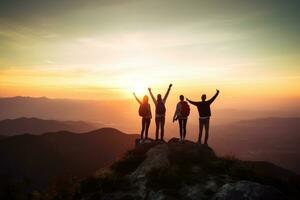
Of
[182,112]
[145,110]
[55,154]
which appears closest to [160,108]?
[145,110]

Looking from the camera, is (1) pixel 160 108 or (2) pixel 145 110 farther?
(2) pixel 145 110

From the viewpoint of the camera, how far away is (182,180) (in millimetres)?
13070

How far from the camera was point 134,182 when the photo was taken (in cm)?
1375

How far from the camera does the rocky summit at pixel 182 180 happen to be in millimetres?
10984

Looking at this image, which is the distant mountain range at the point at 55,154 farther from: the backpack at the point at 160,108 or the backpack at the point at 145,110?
the backpack at the point at 160,108

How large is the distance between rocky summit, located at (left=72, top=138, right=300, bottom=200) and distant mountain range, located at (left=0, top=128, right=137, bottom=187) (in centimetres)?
6471

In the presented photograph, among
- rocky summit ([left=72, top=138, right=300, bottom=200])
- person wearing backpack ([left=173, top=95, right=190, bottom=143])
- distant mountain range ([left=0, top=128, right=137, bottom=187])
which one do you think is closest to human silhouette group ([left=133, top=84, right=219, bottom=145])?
person wearing backpack ([left=173, top=95, right=190, bottom=143])

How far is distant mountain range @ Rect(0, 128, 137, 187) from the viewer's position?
277ft

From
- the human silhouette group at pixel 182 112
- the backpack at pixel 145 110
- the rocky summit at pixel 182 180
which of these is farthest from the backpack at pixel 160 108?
the rocky summit at pixel 182 180

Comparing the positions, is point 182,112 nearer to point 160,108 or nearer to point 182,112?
point 182,112

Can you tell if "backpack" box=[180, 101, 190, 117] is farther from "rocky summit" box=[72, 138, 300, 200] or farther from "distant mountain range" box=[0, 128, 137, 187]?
"distant mountain range" box=[0, 128, 137, 187]

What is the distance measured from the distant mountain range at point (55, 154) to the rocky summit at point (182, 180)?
64.7 m

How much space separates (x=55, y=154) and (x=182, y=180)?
9346 cm

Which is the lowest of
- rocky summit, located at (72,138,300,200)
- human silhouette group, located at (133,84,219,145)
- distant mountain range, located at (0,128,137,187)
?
distant mountain range, located at (0,128,137,187)
